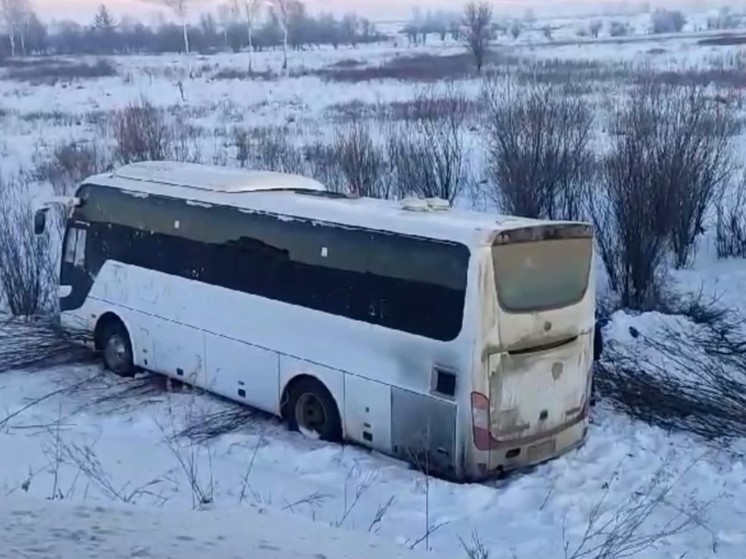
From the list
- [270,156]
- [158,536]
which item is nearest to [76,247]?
[158,536]

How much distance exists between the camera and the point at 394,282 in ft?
31.8

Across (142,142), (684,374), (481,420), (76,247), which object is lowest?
(684,374)

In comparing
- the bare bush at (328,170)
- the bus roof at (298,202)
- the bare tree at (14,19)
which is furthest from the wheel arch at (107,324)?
the bare tree at (14,19)

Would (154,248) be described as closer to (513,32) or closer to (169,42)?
(169,42)

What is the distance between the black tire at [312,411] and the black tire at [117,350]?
8.74ft

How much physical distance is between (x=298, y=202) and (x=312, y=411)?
6.89ft

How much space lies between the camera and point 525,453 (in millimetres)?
9602

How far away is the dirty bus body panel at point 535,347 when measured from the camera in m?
9.17

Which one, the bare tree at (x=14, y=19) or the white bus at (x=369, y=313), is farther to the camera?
the bare tree at (x=14, y=19)

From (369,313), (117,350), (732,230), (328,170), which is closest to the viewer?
(369,313)

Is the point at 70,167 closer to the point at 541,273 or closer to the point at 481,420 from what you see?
the point at 541,273

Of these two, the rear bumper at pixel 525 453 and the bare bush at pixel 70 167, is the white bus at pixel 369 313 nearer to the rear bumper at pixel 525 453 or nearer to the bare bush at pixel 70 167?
the rear bumper at pixel 525 453

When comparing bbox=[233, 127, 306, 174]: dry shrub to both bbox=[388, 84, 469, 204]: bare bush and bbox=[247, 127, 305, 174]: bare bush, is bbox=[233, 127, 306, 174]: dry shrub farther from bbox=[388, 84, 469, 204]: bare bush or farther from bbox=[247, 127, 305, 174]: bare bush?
bbox=[388, 84, 469, 204]: bare bush

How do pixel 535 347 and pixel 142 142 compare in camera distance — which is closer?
Answer: pixel 535 347
